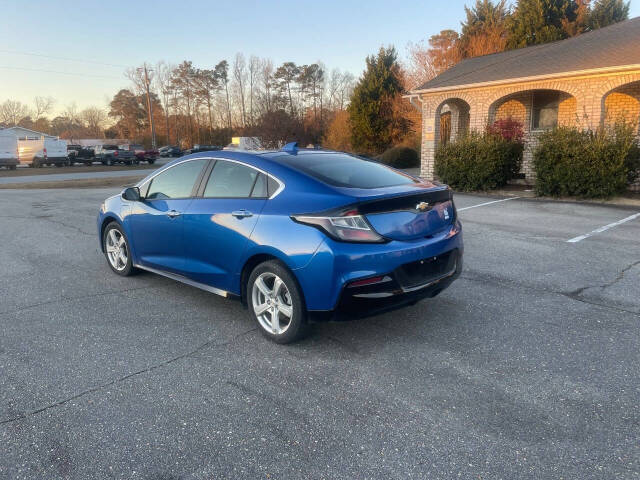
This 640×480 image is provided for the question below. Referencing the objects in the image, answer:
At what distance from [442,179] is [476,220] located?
5582 millimetres

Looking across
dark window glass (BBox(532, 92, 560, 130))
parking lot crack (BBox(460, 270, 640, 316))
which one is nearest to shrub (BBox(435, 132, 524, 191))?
dark window glass (BBox(532, 92, 560, 130))

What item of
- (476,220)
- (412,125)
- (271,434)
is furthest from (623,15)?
(271,434)

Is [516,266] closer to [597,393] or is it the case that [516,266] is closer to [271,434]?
[597,393]

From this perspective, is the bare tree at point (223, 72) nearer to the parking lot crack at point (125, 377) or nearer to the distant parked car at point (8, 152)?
the distant parked car at point (8, 152)

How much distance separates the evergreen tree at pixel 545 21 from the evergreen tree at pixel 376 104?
9.70 m

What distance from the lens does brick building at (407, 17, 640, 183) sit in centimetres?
1425

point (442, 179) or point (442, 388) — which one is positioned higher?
point (442, 179)

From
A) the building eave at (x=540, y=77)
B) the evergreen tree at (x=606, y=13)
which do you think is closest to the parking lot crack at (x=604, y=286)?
the building eave at (x=540, y=77)

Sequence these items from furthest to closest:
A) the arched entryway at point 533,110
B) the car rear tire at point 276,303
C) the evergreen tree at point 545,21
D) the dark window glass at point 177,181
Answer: the evergreen tree at point 545,21, the arched entryway at point 533,110, the dark window glass at point 177,181, the car rear tire at point 276,303

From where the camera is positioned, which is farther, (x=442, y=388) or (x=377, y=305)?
(x=377, y=305)

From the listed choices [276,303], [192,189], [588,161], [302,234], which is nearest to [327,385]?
[276,303]

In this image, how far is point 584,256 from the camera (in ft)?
21.6

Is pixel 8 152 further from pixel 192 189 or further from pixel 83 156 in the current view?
pixel 192 189

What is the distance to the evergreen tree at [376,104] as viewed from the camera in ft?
110
